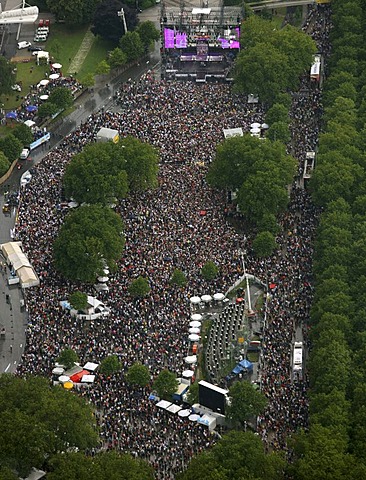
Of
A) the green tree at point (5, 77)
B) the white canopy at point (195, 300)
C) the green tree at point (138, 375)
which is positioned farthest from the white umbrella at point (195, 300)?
the green tree at point (5, 77)

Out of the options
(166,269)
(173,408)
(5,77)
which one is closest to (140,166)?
(166,269)

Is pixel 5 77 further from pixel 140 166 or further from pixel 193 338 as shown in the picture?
pixel 193 338

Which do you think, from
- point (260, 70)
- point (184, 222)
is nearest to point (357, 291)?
point (184, 222)

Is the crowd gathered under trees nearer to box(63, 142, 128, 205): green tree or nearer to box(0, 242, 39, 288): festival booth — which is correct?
box(0, 242, 39, 288): festival booth

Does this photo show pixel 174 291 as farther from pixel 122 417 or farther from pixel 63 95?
pixel 63 95

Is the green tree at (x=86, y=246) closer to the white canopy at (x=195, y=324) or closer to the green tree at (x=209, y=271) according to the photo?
the green tree at (x=209, y=271)

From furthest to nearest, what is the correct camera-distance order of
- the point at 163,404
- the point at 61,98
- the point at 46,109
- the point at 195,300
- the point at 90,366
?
the point at 61,98 → the point at 46,109 → the point at 195,300 → the point at 90,366 → the point at 163,404
